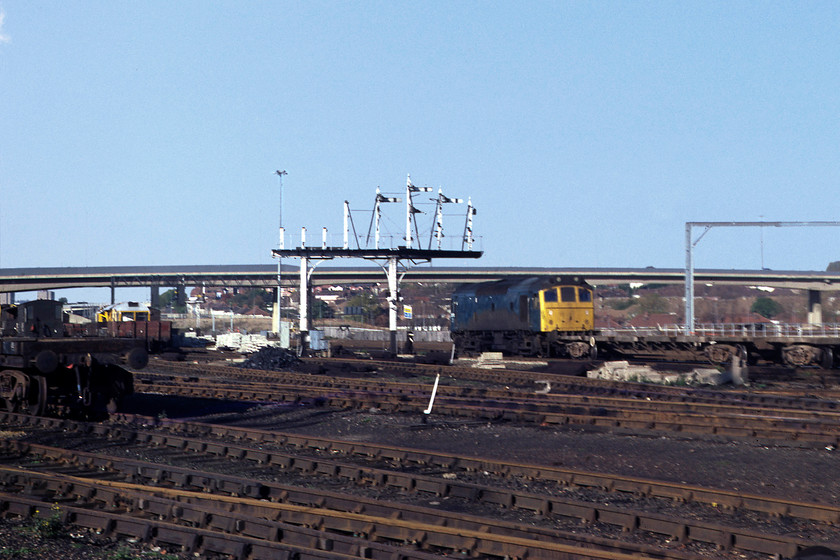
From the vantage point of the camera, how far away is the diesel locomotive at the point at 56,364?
1415cm

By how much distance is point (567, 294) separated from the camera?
1363 inches

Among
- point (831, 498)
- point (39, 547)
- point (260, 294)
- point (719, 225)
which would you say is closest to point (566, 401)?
point (831, 498)

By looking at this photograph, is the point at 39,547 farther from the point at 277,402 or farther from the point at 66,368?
the point at 277,402

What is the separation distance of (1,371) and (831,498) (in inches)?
550

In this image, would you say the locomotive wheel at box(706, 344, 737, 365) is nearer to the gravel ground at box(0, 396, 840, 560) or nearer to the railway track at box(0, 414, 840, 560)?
the gravel ground at box(0, 396, 840, 560)

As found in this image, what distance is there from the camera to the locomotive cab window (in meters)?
34.5

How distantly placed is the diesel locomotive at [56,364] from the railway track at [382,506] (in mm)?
2651

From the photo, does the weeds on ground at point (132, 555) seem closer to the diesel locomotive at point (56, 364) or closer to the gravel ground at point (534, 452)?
the gravel ground at point (534, 452)

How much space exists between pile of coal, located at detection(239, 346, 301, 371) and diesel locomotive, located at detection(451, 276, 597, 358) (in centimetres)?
1036

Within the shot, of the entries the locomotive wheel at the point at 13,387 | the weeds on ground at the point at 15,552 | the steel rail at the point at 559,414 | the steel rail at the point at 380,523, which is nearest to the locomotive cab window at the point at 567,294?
the steel rail at the point at 559,414

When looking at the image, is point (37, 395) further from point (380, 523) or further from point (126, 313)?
point (126, 313)

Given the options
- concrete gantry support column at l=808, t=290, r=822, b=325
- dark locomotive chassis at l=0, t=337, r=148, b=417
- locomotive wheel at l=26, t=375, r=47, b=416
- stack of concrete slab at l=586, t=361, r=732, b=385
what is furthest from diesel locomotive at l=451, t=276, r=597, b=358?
concrete gantry support column at l=808, t=290, r=822, b=325

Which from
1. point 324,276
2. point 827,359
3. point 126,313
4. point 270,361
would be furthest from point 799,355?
A: point 324,276

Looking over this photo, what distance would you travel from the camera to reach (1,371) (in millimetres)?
15023
